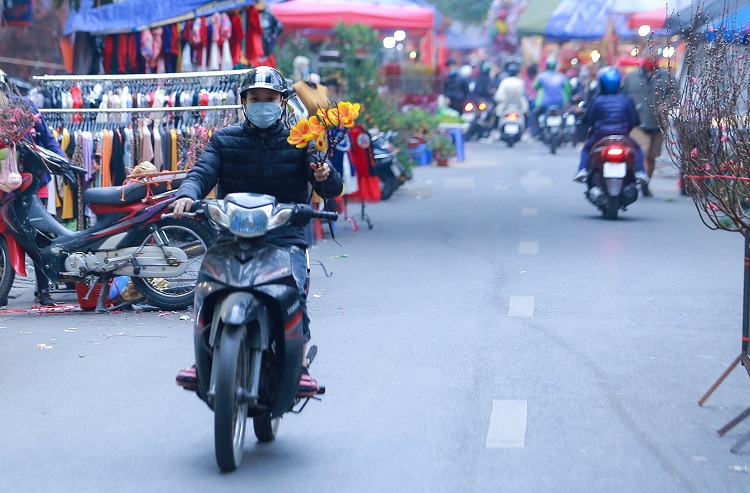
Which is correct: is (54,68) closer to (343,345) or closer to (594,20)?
(343,345)

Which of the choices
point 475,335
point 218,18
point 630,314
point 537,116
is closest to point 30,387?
point 475,335

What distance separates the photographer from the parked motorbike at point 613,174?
15.3 metres

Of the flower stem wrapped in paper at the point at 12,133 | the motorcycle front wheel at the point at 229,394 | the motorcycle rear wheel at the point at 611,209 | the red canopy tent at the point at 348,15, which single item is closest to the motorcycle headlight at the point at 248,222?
the motorcycle front wheel at the point at 229,394

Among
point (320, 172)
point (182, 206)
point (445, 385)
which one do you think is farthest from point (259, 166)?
point (445, 385)

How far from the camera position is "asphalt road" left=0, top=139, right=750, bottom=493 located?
17.5 feet

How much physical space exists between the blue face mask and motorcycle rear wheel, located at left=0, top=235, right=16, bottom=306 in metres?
4.45

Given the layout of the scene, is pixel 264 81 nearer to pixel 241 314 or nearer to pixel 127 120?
pixel 241 314

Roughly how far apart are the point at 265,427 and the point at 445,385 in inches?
59.9

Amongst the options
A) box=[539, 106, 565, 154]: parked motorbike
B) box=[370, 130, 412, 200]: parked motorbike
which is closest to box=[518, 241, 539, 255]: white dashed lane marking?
box=[370, 130, 412, 200]: parked motorbike

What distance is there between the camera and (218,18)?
1476 centimetres

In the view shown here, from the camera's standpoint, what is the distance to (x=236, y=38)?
591 inches

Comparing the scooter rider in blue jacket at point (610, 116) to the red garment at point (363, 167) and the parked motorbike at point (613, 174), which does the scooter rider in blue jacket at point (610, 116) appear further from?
the red garment at point (363, 167)

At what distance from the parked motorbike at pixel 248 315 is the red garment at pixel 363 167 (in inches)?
353

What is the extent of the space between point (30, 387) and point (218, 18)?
8.51 meters
